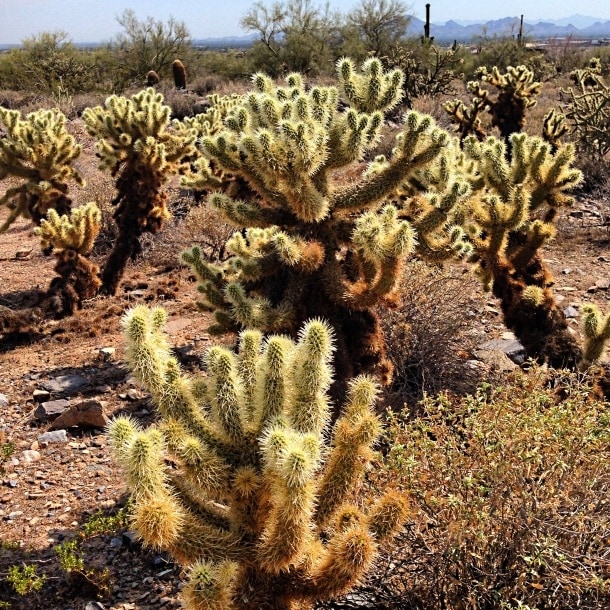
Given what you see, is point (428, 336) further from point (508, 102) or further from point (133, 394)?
point (508, 102)

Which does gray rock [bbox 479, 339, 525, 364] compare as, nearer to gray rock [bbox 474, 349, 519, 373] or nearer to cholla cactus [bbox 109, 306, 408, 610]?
gray rock [bbox 474, 349, 519, 373]

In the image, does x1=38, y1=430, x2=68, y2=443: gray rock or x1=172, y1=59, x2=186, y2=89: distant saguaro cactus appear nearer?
x1=38, y1=430, x2=68, y2=443: gray rock

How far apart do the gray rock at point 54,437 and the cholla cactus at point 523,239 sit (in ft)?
12.3

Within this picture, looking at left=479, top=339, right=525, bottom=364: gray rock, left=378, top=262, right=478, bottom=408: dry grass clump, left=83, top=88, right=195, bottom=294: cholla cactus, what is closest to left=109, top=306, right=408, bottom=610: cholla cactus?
left=378, top=262, right=478, bottom=408: dry grass clump

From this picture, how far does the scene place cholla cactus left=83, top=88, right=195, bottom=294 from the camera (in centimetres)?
841

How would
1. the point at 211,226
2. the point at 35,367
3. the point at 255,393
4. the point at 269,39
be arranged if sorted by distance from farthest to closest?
the point at 269,39
the point at 211,226
the point at 35,367
the point at 255,393

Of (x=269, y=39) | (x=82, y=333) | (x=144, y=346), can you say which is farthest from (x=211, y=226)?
(x=269, y=39)

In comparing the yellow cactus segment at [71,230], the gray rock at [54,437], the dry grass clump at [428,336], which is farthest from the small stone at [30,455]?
the yellow cactus segment at [71,230]

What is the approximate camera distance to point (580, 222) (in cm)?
1020

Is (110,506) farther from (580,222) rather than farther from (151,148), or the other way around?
(580,222)

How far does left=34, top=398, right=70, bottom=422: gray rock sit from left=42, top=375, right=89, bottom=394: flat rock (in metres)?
0.32

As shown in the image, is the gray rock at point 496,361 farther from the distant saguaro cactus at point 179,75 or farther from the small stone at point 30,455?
the distant saguaro cactus at point 179,75

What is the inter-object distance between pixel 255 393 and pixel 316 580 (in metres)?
0.83

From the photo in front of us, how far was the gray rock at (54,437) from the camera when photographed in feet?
17.2
